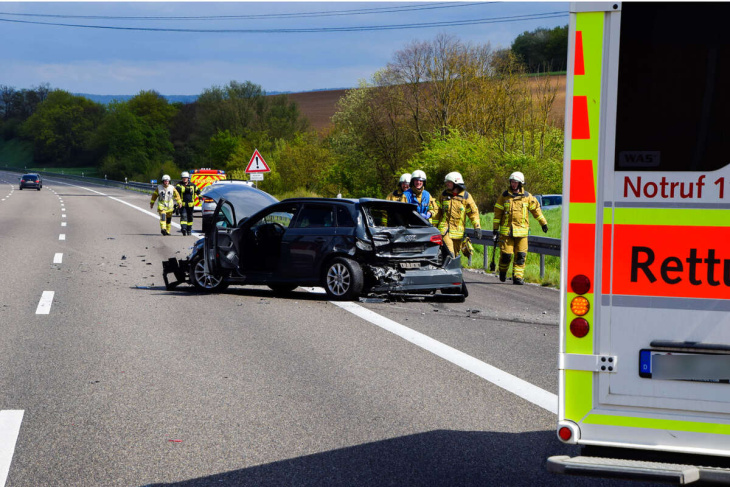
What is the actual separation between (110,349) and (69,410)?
2555mm

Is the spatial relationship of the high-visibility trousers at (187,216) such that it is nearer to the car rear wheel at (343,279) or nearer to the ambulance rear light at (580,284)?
the car rear wheel at (343,279)

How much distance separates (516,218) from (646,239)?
11.2m

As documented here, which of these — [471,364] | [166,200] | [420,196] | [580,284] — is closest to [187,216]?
[166,200]

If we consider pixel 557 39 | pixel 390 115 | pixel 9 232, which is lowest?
pixel 9 232

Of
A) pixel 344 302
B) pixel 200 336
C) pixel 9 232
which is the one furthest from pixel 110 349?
pixel 9 232

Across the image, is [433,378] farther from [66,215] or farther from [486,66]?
[486,66]

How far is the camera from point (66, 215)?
36.8 meters

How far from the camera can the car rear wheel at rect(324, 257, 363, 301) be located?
41.2 ft

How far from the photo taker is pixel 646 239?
410cm

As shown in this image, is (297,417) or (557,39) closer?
(297,417)

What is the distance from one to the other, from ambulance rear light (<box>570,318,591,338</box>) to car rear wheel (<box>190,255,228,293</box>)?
10.1 metres

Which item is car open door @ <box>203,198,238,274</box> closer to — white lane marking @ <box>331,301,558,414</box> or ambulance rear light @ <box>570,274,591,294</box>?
white lane marking @ <box>331,301,558,414</box>

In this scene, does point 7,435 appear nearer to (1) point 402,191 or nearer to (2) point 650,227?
(2) point 650,227

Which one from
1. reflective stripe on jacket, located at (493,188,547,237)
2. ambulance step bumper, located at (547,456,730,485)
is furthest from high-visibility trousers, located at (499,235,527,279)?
ambulance step bumper, located at (547,456,730,485)
